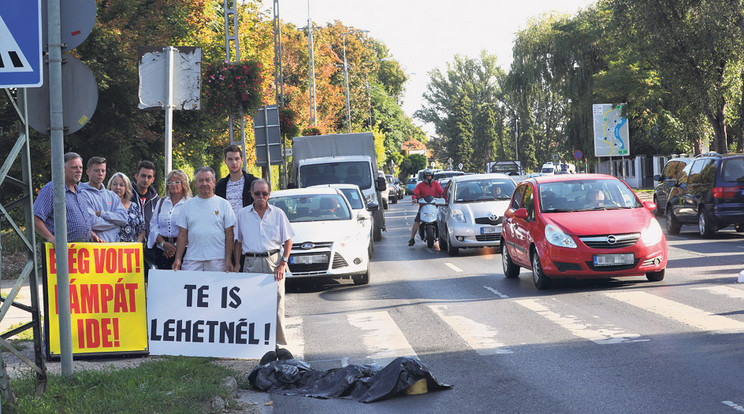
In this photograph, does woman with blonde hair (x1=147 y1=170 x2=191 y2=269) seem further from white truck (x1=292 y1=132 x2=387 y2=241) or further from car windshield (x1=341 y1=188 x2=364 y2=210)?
white truck (x1=292 y1=132 x2=387 y2=241)

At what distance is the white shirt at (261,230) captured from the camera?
29.3ft

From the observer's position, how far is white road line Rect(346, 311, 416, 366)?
8648 mm

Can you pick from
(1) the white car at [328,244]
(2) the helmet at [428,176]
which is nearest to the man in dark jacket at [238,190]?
(1) the white car at [328,244]

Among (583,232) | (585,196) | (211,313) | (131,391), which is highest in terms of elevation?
(585,196)

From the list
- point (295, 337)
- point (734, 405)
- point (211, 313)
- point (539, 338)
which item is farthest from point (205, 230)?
point (734, 405)

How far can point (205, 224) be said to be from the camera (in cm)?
882

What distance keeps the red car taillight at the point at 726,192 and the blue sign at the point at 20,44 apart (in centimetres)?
1798

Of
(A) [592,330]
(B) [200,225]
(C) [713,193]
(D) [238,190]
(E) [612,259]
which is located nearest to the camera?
(B) [200,225]

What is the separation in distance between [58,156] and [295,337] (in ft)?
12.9

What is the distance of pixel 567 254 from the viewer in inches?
491

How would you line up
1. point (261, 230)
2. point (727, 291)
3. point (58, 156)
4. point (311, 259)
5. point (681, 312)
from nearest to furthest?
point (58, 156)
point (261, 230)
point (681, 312)
point (727, 291)
point (311, 259)

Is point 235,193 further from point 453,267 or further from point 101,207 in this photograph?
point 453,267

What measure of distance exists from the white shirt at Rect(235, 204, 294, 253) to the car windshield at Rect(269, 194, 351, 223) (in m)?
6.22

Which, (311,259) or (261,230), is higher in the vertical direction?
(261,230)
